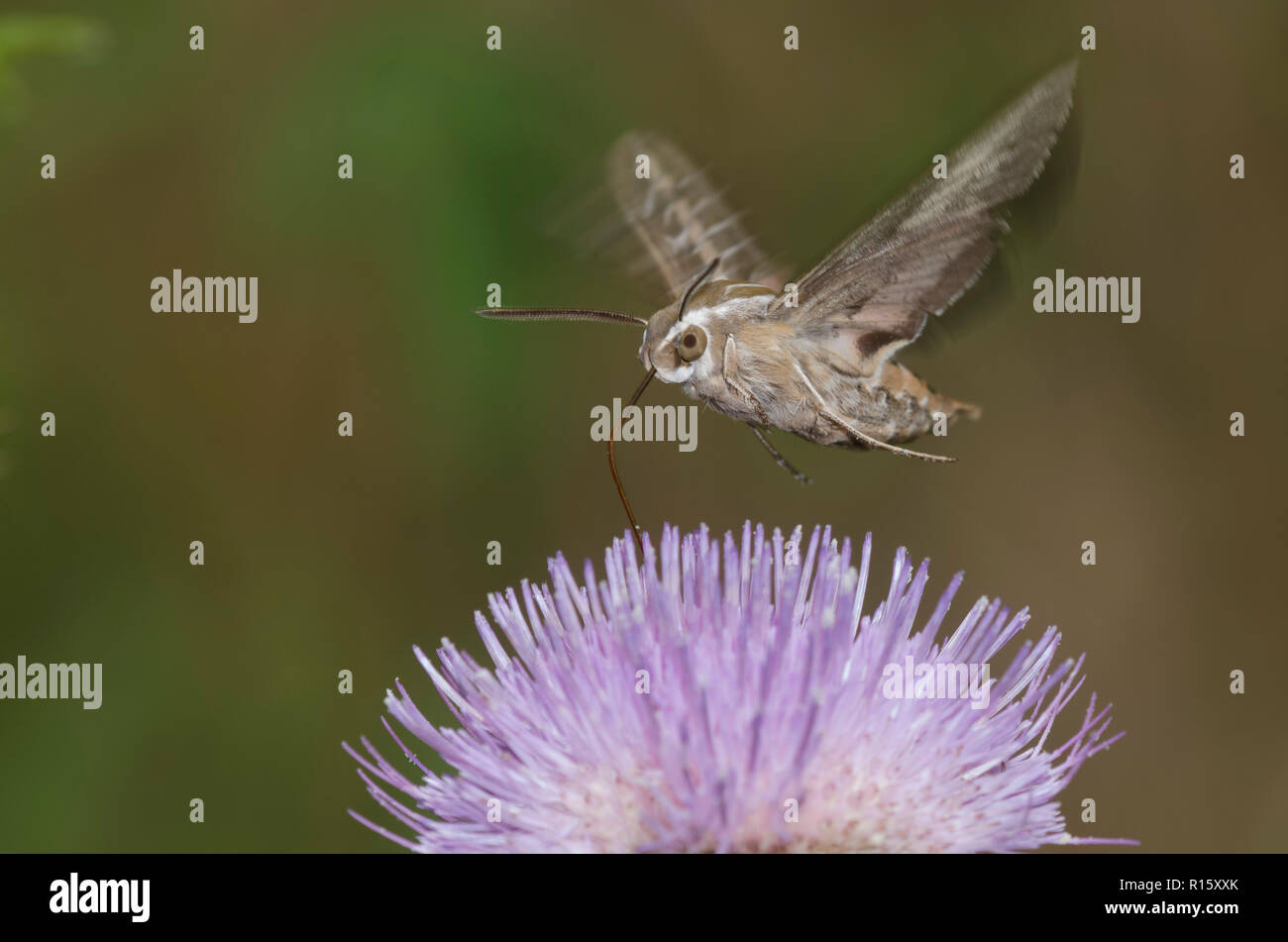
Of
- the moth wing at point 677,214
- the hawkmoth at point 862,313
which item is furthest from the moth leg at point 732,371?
the moth wing at point 677,214

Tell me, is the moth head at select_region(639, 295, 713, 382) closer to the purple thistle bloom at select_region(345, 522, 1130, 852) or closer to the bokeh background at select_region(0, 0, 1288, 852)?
the purple thistle bloom at select_region(345, 522, 1130, 852)

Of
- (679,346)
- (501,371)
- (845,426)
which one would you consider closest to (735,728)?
(845,426)

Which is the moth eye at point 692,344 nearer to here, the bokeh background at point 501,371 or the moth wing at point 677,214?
the moth wing at point 677,214

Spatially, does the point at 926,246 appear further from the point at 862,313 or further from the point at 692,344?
the point at 692,344

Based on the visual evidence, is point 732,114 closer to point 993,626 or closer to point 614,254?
point 614,254

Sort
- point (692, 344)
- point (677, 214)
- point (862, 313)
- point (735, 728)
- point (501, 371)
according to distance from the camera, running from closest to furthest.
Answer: point (735, 728), point (692, 344), point (862, 313), point (677, 214), point (501, 371)

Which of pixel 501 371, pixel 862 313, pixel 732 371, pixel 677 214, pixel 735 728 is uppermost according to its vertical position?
pixel 677 214
